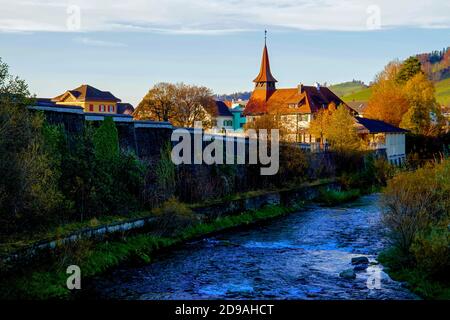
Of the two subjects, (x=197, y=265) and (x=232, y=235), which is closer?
(x=197, y=265)

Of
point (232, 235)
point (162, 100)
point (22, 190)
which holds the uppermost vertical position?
point (162, 100)

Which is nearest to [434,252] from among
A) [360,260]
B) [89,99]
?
[360,260]

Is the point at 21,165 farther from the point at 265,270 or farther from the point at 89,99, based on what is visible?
the point at 89,99

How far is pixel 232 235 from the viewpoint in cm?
2312

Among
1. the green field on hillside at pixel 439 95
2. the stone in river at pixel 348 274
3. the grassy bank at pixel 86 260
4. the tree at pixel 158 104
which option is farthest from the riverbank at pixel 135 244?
the green field on hillside at pixel 439 95

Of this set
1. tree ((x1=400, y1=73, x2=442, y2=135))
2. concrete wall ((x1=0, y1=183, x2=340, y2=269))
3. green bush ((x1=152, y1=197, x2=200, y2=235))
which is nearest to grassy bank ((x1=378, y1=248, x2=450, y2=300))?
green bush ((x1=152, y1=197, x2=200, y2=235))

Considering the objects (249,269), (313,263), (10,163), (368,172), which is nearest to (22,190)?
(10,163)

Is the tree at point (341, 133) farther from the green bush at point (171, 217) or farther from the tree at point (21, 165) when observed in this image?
the tree at point (21, 165)

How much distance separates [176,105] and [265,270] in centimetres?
4620

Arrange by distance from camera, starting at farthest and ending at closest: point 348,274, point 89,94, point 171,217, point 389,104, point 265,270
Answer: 1. point 89,94
2. point 389,104
3. point 171,217
4. point 265,270
5. point 348,274

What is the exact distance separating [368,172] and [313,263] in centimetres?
2632

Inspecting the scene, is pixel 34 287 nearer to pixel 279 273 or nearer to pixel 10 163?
pixel 10 163

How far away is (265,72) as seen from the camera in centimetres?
8056

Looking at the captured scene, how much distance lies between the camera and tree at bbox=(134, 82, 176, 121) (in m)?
59.4
